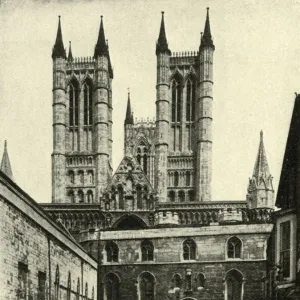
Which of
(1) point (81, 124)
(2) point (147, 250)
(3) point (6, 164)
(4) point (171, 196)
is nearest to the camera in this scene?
(2) point (147, 250)

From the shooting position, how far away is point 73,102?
274 feet

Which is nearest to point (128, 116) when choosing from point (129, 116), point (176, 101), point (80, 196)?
point (129, 116)

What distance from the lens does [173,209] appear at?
64312 mm

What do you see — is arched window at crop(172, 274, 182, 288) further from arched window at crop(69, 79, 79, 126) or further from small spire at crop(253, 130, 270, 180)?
arched window at crop(69, 79, 79, 126)

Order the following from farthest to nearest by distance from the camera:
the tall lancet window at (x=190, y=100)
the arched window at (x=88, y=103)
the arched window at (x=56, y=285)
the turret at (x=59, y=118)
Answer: the arched window at (x=88, y=103), the tall lancet window at (x=190, y=100), the turret at (x=59, y=118), the arched window at (x=56, y=285)

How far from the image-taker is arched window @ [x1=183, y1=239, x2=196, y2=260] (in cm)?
4466

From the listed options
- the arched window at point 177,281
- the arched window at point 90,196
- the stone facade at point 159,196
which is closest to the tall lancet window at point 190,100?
the stone facade at point 159,196

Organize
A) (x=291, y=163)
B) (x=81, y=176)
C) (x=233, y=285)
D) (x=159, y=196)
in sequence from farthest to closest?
(x=81, y=176) < (x=159, y=196) < (x=233, y=285) < (x=291, y=163)

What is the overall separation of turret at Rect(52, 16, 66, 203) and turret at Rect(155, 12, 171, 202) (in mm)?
11486

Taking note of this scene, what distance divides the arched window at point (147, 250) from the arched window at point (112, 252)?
71.6 inches

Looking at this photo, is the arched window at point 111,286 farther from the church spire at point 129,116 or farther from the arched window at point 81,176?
the church spire at point 129,116

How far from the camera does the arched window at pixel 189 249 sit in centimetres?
4466

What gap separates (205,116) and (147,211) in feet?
64.8

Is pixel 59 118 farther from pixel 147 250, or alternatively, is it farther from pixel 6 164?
pixel 147 250
